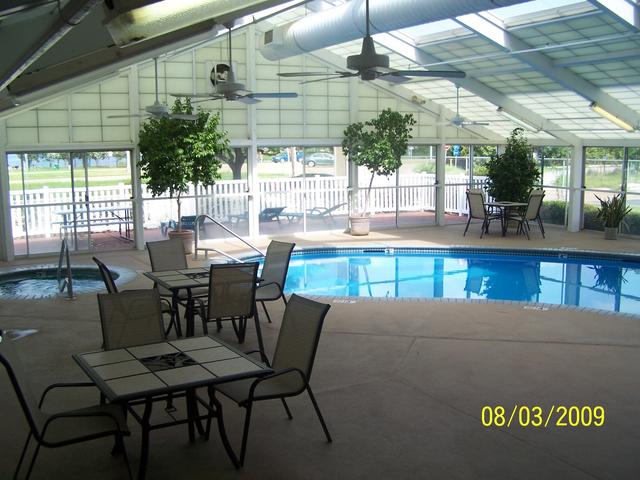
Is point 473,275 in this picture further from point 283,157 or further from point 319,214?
point 283,157

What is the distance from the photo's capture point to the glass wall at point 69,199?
41.9 feet

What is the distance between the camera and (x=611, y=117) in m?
13.4

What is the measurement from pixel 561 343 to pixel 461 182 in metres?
11.6

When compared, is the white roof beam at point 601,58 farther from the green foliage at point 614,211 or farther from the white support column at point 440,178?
the white support column at point 440,178

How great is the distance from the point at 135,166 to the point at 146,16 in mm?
10670

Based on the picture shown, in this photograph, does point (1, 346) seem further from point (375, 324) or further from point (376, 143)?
point (376, 143)

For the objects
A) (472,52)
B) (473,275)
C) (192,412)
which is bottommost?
(473,275)

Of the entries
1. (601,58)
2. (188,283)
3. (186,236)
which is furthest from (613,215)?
(188,283)

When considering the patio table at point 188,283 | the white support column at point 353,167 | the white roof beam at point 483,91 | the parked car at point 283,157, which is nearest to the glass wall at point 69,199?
the parked car at point 283,157

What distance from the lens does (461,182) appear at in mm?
18250

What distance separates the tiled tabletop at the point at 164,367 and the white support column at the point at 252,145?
33.0 feet

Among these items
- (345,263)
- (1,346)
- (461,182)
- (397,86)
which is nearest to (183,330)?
(1,346)

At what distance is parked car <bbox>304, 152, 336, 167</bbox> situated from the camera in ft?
51.1

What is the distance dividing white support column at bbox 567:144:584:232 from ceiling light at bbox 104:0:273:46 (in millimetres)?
14082
